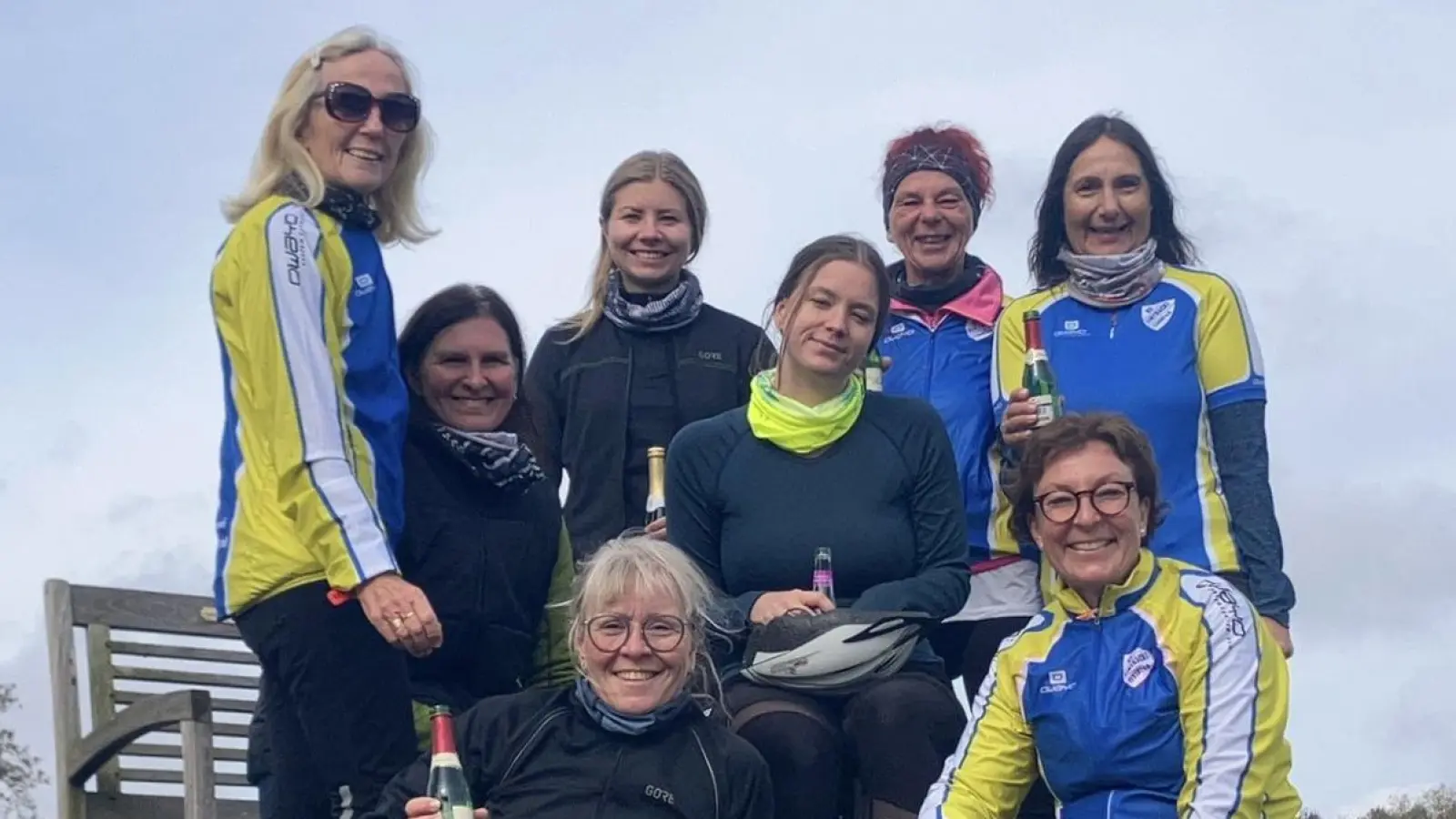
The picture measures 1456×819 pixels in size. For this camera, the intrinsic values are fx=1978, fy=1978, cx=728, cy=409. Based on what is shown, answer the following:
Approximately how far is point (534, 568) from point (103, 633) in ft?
12.6

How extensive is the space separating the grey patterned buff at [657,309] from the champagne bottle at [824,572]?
4.18 ft

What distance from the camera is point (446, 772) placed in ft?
14.3

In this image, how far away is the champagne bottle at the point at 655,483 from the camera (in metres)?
5.96

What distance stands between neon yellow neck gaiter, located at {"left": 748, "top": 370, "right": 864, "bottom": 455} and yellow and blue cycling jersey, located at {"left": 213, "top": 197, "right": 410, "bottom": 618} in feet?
3.46

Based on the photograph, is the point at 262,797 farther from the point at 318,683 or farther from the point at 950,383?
the point at 950,383

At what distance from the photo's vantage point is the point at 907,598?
198 inches

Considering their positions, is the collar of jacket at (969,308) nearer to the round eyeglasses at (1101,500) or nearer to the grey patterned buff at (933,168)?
the grey patterned buff at (933,168)

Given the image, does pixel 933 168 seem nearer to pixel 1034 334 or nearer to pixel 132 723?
pixel 1034 334

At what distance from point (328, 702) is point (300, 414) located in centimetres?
66

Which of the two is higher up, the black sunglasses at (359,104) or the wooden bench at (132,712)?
the black sunglasses at (359,104)

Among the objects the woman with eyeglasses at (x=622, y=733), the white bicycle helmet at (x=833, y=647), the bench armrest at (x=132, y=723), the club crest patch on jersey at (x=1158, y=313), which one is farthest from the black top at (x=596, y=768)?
the bench armrest at (x=132, y=723)

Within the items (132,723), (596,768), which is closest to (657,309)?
(596,768)

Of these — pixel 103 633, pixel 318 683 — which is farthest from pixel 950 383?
pixel 103 633

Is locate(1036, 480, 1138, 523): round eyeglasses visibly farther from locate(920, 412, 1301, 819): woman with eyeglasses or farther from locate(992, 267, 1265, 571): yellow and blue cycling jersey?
locate(992, 267, 1265, 571): yellow and blue cycling jersey
